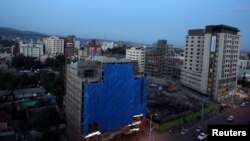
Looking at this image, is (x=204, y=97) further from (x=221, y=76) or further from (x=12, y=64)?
(x=12, y=64)

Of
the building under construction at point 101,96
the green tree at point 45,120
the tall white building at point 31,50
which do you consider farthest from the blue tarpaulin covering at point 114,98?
the tall white building at point 31,50

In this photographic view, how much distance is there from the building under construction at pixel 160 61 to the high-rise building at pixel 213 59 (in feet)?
21.1

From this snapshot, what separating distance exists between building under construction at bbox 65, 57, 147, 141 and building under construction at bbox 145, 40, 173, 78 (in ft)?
58.0

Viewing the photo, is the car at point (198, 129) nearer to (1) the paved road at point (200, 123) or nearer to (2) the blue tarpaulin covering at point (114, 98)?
(1) the paved road at point (200, 123)

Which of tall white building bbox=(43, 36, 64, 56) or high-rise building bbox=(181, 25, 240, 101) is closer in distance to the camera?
high-rise building bbox=(181, 25, 240, 101)

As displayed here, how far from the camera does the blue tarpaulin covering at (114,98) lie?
12.0 meters

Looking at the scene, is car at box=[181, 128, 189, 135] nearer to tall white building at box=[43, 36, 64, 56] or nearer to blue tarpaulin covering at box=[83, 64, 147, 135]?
blue tarpaulin covering at box=[83, 64, 147, 135]

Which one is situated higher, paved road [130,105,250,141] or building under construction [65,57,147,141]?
building under construction [65,57,147,141]

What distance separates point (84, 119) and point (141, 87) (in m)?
Result: 4.17

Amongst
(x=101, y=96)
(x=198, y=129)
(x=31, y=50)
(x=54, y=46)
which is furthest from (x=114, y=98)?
(x=54, y=46)

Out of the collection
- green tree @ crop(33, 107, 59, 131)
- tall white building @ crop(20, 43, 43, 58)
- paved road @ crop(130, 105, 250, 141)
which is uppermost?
tall white building @ crop(20, 43, 43, 58)

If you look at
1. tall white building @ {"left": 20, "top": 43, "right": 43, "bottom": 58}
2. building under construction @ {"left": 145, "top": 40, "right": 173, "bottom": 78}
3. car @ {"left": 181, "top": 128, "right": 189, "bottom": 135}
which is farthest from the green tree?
tall white building @ {"left": 20, "top": 43, "right": 43, "bottom": 58}

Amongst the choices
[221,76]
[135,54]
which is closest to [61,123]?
[221,76]

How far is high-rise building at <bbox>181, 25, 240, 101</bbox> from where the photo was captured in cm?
2147
